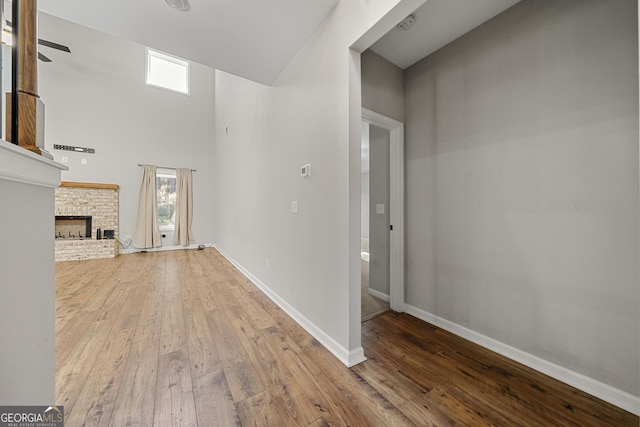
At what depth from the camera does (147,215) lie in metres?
5.76

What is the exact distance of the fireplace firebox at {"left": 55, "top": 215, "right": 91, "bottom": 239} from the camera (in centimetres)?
502

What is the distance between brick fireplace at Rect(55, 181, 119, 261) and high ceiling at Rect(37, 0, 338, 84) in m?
4.51

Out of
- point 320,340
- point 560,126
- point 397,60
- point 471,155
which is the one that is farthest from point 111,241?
point 560,126

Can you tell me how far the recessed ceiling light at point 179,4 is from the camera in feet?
5.64

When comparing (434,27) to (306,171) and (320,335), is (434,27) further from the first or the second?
(320,335)

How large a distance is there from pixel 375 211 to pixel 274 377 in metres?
2.00

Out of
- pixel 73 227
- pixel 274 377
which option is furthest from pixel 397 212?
pixel 73 227

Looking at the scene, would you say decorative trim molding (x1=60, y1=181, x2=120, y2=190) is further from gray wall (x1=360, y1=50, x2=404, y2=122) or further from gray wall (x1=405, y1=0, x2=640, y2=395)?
gray wall (x1=405, y1=0, x2=640, y2=395)

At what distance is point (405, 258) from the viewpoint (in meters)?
2.56

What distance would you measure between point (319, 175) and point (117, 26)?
2.09 metres

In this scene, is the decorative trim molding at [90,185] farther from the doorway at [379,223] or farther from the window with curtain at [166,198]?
the doorway at [379,223]

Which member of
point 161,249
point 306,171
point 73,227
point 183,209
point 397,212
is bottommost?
point 161,249

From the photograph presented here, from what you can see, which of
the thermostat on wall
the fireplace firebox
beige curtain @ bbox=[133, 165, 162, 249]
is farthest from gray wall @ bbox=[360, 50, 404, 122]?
the fireplace firebox

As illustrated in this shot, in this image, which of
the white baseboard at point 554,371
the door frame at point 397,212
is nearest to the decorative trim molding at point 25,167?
the door frame at point 397,212
